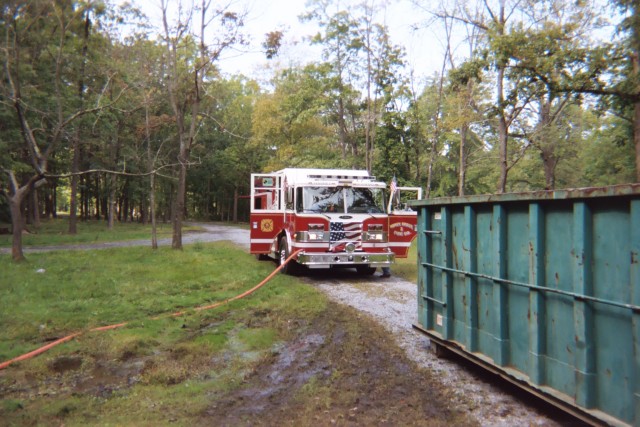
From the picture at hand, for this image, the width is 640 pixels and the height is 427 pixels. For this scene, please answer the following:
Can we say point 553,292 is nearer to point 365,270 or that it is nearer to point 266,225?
point 365,270

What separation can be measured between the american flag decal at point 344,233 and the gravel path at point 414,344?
1008 millimetres

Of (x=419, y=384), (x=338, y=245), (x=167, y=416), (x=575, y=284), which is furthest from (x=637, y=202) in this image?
(x=338, y=245)

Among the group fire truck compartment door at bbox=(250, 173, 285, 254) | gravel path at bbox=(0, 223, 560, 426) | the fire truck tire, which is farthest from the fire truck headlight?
fire truck compartment door at bbox=(250, 173, 285, 254)

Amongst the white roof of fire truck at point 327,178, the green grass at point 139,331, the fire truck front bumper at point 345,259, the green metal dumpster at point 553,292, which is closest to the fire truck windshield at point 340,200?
the white roof of fire truck at point 327,178

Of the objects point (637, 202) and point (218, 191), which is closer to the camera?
point (637, 202)

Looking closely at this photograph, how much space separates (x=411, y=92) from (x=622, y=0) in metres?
17.3

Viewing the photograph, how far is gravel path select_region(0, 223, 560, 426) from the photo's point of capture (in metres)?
A: 4.20

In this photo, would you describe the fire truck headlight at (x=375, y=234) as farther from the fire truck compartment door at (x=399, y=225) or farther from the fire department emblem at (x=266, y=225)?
the fire department emblem at (x=266, y=225)

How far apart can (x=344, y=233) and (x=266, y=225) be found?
300cm

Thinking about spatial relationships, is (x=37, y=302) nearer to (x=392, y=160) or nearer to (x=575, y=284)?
(x=575, y=284)

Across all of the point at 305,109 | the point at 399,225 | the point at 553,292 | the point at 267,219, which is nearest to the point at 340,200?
the point at 399,225

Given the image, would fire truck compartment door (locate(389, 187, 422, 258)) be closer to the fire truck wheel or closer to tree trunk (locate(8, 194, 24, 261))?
the fire truck wheel

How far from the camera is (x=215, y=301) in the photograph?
30.2 feet

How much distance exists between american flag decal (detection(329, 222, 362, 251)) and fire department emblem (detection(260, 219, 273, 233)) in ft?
8.79
